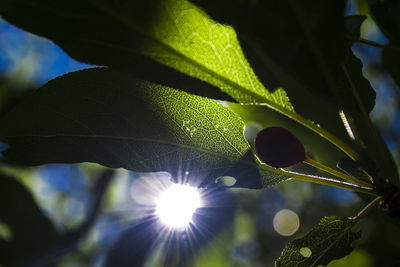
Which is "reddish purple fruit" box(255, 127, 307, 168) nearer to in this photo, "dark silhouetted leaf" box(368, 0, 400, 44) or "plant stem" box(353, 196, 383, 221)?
"plant stem" box(353, 196, 383, 221)

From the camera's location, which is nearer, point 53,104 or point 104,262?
point 53,104

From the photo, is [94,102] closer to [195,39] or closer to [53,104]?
[53,104]

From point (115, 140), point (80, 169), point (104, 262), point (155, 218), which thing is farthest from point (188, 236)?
point (80, 169)

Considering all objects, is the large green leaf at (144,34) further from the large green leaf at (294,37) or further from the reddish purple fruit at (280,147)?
the reddish purple fruit at (280,147)

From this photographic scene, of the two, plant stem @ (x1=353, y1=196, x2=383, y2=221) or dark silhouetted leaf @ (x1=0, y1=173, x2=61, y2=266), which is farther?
dark silhouetted leaf @ (x1=0, y1=173, x2=61, y2=266)

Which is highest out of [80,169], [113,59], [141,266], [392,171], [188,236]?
[80,169]

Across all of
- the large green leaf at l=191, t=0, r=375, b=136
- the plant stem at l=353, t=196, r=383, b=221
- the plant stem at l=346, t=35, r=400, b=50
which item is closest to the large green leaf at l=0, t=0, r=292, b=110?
the large green leaf at l=191, t=0, r=375, b=136
